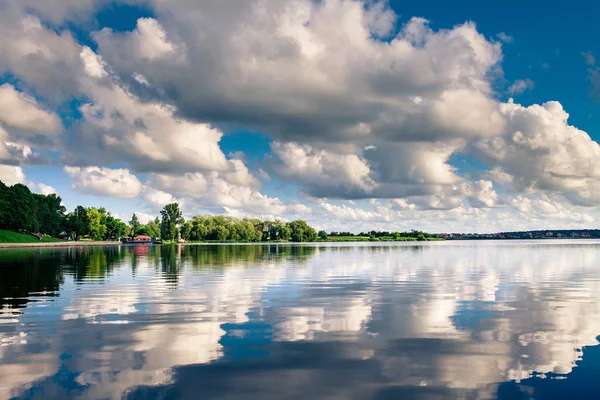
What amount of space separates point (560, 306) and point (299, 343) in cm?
1926

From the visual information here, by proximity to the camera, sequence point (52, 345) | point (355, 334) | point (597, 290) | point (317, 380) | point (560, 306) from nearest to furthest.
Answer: point (317, 380)
point (52, 345)
point (355, 334)
point (560, 306)
point (597, 290)

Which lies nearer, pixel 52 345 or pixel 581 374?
pixel 581 374

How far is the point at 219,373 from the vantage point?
15.7 m

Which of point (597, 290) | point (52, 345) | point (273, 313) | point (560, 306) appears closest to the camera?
point (52, 345)

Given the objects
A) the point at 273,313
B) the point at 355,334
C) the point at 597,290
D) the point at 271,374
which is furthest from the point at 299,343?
the point at 597,290

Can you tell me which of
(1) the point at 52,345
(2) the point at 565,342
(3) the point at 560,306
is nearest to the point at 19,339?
(1) the point at 52,345

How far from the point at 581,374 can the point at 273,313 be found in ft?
52.4

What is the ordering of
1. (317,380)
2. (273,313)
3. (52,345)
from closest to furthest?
(317,380)
(52,345)
(273,313)

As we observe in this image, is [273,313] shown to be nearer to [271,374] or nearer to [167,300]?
[167,300]

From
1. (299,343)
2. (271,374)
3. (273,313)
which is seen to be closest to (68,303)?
(273,313)

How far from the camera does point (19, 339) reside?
20609 mm

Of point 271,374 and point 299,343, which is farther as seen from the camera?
point 299,343

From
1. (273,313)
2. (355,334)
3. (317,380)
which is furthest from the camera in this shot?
(273,313)

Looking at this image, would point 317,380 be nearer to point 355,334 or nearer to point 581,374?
point 355,334
